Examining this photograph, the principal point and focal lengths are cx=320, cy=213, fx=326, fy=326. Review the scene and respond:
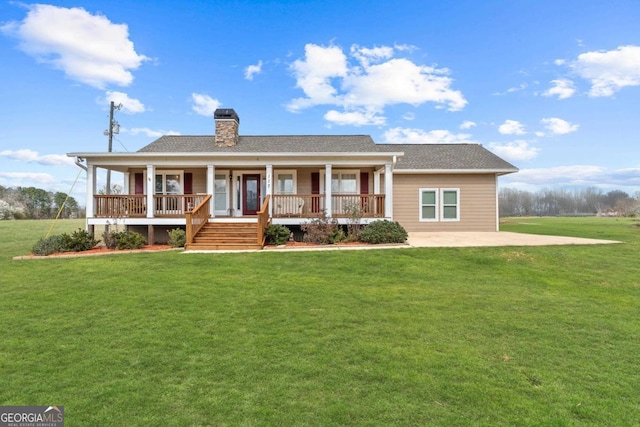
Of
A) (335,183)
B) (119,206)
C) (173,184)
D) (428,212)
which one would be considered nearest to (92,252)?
(119,206)

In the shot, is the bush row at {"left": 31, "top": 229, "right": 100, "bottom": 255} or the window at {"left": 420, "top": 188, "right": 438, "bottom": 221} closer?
the bush row at {"left": 31, "top": 229, "right": 100, "bottom": 255}

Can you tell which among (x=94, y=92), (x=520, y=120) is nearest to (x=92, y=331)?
(x=94, y=92)

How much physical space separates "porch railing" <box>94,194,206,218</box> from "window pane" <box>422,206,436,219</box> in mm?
10596

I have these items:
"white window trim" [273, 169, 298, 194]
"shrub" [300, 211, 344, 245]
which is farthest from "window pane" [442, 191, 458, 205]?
"white window trim" [273, 169, 298, 194]

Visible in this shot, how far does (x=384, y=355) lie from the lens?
3.71 m

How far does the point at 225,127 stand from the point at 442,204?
11683 millimetres

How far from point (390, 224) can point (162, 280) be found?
26.2 ft

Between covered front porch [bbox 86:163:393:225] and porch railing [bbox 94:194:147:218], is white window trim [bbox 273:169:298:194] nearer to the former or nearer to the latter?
covered front porch [bbox 86:163:393:225]

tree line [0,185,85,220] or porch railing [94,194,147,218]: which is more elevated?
tree line [0,185,85,220]

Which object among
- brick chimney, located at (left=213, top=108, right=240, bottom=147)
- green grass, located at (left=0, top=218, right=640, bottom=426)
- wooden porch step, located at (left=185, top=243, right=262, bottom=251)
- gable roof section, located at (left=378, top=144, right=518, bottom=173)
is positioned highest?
brick chimney, located at (left=213, top=108, right=240, bottom=147)

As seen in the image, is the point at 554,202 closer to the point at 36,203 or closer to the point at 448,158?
the point at 448,158

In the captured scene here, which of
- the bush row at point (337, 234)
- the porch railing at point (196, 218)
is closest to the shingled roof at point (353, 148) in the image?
the porch railing at point (196, 218)

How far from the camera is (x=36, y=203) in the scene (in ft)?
150

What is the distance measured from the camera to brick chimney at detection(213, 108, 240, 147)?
16.5m
